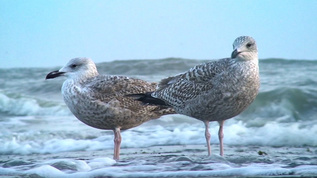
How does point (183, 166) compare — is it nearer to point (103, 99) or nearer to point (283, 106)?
point (103, 99)

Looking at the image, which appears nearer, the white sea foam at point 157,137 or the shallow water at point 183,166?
the shallow water at point 183,166

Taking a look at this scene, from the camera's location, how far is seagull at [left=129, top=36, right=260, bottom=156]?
20.5 ft

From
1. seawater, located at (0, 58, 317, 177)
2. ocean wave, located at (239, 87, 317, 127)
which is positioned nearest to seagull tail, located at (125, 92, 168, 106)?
seawater, located at (0, 58, 317, 177)

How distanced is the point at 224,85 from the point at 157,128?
11.9 ft

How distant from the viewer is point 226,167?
5.76m

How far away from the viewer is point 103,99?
7035mm

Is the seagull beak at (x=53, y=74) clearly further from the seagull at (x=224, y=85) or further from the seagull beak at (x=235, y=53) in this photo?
the seagull beak at (x=235, y=53)

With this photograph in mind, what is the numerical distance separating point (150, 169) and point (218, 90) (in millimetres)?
1180

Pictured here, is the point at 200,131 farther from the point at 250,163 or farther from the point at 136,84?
the point at 250,163

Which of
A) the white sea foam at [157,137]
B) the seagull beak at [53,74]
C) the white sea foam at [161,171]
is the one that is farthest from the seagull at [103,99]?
the white sea foam at [157,137]

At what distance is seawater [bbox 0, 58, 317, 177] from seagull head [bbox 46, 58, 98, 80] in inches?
41.2

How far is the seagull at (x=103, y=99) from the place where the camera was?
22.9 ft

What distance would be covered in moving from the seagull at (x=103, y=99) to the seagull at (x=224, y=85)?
2.28 feet

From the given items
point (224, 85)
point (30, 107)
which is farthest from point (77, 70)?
point (30, 107)
